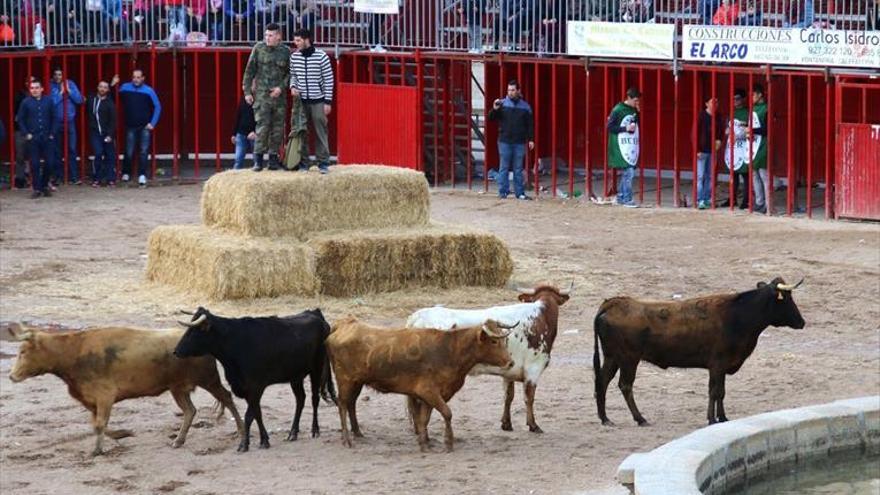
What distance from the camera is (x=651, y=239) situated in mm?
27688

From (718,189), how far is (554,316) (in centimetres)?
1661

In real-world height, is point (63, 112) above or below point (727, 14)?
below

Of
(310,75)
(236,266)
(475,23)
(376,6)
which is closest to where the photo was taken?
(236,266)

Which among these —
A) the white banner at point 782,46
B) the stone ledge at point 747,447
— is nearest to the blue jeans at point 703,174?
the white banner at point 782,46

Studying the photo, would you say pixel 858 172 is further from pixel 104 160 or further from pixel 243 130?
pixel 104 160

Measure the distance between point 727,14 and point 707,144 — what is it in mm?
1990

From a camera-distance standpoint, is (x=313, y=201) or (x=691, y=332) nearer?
(x=691, y=332)

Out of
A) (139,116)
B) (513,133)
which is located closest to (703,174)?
(513,133)

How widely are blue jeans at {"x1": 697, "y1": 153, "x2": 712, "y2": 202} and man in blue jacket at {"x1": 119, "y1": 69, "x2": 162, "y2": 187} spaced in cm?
946

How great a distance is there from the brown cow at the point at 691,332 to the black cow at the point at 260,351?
7.56 ft

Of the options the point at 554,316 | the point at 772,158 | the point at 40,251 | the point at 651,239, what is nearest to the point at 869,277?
the point at 651,239

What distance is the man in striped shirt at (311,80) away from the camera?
2333cm

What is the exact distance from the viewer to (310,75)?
23.5 metres

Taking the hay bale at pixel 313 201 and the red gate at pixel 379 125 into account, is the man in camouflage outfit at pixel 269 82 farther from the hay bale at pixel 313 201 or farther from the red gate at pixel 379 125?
the red gate at pixel 379 125
